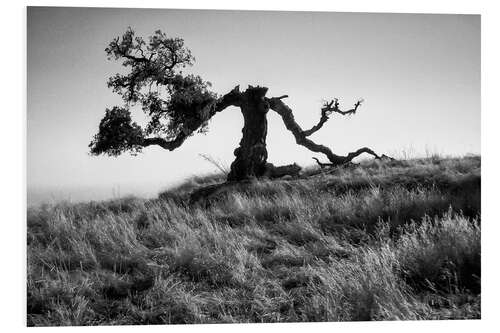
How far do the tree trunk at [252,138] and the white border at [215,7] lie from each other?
2780mm

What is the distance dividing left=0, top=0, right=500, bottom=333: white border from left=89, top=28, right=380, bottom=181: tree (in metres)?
1.20

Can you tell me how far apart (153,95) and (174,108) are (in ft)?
1.47

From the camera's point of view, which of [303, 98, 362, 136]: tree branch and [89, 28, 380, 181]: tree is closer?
[89, 28, 380, 181]: tree

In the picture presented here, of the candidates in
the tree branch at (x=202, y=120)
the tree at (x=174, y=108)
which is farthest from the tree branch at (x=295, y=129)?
the tree branch at (x=202, y=120)

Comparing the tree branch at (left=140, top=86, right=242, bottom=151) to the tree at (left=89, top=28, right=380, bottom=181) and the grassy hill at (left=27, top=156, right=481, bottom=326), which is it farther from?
the grassy hill at (left=27, top=156, right=481, bottom=326)

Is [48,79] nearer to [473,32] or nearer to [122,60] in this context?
[122,60]

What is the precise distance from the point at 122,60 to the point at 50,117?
1.57 metres

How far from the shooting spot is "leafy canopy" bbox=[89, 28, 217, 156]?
688 cm

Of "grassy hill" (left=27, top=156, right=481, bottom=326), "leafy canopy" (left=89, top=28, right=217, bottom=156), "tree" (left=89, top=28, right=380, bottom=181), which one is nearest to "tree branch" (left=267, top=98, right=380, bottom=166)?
"tree" (left=89, top=28, right=380, bottom=181)

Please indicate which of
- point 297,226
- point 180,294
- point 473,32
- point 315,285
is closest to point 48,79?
point 180,294

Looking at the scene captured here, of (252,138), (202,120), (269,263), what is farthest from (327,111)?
(269,263)

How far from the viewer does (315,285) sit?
4.53 meters

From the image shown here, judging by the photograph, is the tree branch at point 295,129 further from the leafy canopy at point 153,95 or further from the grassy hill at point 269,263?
the grassy hill at point 269,263

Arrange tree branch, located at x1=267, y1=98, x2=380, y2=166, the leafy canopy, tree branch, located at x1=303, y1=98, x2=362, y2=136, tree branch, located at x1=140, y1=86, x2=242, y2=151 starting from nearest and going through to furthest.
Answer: the leafy canopy, tree branch, located at x1=303, y1=98, x2=362, y2=136, tree branch, located at x1=140, y1=86, x2=242, y2=151, tree branch, located at x1=267, y1=98, x2=380, y2=166
